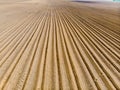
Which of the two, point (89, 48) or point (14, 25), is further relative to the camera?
point (14, 25)

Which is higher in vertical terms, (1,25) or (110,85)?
(1,25)

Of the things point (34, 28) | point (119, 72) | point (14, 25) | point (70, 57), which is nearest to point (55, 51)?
point (70, 57)

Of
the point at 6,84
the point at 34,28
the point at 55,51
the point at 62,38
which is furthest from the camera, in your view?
the point at 34,28

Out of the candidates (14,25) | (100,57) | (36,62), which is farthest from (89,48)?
(14,25)

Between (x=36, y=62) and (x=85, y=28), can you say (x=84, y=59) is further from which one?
(x=85, y=28)

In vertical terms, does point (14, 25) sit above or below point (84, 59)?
above

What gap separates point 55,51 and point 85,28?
262cm

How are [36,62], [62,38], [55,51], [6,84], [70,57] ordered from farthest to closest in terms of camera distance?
1. [62,38]
2. [55,51]
3. [70,57]
4. [36,62]
5. [6,84]

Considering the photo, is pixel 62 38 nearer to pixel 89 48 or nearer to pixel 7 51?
pixel 89 48

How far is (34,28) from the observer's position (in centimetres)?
714

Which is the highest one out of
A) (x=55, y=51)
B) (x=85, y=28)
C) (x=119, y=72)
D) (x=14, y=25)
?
Answer: (x=14, y=25)

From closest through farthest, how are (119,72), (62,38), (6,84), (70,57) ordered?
(6,84), (119,72), (70,57), (62,38)

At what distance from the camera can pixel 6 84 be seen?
3410mm

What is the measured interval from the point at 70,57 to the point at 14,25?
3.59m
